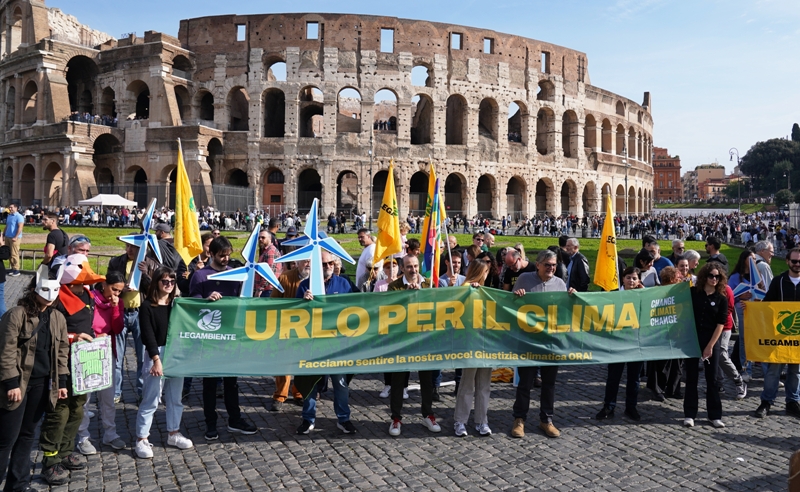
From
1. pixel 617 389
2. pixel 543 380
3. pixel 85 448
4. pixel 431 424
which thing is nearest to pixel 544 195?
pixel 617 389

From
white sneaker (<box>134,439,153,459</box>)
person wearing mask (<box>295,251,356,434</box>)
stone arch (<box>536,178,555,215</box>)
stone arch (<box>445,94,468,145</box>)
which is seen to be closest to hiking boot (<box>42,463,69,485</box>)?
white sneaker (<box>134,439,153,459</box>)

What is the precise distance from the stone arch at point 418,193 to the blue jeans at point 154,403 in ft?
111

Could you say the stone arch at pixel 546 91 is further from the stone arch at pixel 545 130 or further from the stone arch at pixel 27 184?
the stone arch at pixel 27 184

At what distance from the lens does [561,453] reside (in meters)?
5.46

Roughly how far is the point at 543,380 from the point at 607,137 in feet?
160

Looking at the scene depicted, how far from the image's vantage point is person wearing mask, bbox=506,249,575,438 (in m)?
5.88

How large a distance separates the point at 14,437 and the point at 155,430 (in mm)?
1783

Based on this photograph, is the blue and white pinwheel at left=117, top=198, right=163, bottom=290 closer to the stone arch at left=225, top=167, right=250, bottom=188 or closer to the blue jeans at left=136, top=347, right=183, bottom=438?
the blue jeans at left=136, top=347, right=183, bottom=438

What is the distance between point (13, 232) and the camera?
1464 cm

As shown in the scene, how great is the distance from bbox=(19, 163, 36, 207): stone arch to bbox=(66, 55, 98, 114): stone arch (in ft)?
18.7

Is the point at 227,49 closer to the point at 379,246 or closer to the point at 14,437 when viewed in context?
the point at 379,246

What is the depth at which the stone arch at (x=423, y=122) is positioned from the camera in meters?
40.5

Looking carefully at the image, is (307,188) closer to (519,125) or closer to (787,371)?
(519,125)

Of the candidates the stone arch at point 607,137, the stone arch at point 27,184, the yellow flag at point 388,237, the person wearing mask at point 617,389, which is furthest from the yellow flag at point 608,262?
the stone arch at point 607,137
